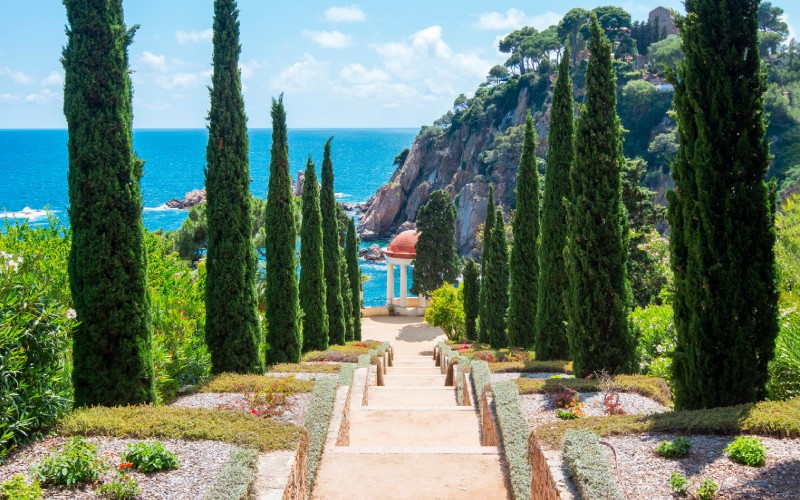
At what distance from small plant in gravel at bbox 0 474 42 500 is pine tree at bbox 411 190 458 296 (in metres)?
38.3

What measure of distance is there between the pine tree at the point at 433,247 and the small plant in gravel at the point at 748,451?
37.1 metres

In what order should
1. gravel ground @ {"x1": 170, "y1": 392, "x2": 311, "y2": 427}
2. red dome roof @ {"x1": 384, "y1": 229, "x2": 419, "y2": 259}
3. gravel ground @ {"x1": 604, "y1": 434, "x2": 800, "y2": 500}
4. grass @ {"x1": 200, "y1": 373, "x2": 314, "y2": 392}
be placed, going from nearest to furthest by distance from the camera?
1. gravel ground @ {"x1": 604, "y1": 434, "x2": 800, "y2": 500}
2. gravel ground @ {"x1": 170, "y1": 392, "x2": 311, "y2": 427}
3. grass @ {"x1": 200, "y1": 373, "x2": 314, "y2": 392}
4. red dome roof @ {"x1": 384, "y1": 229, "x2": 419, "y2": 259}

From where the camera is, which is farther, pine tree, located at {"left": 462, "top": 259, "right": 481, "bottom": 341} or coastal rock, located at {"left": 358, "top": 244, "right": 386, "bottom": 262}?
coastal rock, located at {"left": 358, "top": 244, "right": 386, "bottom": 262}

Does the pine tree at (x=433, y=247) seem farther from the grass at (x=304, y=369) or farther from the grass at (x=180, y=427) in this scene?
the grass at (x=180, y=427)

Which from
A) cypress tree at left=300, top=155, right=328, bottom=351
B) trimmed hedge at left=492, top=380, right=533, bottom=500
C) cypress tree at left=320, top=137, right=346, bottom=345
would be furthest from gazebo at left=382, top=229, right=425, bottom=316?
trimmed hedge at left=492, top=380, right=533, bottom=500

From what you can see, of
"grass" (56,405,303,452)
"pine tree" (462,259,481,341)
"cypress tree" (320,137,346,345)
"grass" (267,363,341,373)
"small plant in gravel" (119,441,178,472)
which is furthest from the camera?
"pine tree" (462,259,481,341)

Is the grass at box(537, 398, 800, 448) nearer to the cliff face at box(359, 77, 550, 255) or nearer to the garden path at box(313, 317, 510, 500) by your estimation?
the garden path at box(313, 317, 510, 500)

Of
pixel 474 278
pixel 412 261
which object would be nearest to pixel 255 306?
pixel 474 278

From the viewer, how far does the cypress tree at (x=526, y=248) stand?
18.7 m

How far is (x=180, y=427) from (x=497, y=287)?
19.0m

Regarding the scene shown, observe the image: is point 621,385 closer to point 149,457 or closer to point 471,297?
point 149,457

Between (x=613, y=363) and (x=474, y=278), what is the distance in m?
18.5

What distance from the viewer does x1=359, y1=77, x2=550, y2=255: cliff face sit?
264ft

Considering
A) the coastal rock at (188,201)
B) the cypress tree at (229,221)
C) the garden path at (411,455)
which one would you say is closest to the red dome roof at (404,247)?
the garden path at (411,455)
